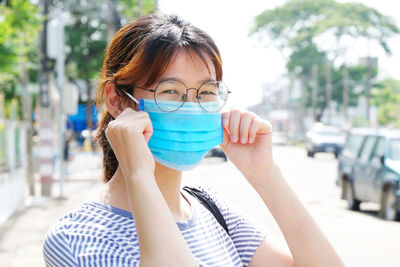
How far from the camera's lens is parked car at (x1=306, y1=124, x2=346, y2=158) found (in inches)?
1152

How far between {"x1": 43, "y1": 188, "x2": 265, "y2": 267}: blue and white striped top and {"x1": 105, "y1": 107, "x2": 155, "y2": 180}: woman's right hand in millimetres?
174

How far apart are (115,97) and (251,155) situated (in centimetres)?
50

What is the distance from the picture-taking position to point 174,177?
6.65 ft

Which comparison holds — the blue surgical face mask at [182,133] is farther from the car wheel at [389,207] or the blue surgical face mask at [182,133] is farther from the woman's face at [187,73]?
the car wheel at [389,207]

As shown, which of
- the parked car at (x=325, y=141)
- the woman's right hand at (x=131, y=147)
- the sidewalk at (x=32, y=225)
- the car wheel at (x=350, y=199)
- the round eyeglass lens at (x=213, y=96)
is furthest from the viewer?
the parked car at (x=325, y=141)

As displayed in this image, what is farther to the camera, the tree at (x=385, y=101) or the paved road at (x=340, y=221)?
the tree at (x=385, y=101)

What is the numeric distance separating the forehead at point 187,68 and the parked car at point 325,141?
2791 centimetres

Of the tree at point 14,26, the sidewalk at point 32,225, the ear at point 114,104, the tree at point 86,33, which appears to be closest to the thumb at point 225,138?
the ear at point 114,104

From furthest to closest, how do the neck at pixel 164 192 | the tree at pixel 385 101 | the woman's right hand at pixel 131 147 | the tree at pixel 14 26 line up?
the tree at pixel 385 101 < the tree at pixel 14 26 < the neck at pixel 164 192 < the woman's right hand at pixel 131 147

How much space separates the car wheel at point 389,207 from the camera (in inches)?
369

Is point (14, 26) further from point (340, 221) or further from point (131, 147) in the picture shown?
point (131, 147)

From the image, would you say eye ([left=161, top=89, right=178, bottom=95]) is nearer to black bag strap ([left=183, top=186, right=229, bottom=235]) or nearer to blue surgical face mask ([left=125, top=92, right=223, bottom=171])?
blue surgical face mask ([left=125, top=92, right=223, bottom=171])

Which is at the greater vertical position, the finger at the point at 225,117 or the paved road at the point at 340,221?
the finger at the point at 225,117

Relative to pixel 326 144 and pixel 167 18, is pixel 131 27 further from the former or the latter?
pixel 326 144
